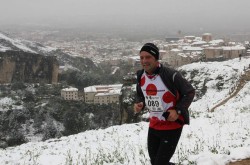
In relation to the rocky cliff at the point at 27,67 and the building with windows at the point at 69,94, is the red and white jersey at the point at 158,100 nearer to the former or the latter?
the building with windows at the point at 69,94

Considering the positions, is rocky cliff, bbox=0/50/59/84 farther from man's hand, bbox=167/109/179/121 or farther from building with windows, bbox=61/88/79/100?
man's hand, bbox=167/109/179/121

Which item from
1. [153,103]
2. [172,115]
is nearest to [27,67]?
[153,103]

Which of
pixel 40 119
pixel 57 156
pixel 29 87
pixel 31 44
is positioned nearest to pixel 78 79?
pixel 29 87

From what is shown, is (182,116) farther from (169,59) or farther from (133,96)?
(169,59)

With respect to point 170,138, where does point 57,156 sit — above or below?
below

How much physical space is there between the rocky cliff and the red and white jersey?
75661mm

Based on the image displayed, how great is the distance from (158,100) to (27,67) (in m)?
80.1

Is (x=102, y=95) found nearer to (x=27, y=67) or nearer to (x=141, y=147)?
(x=27, y=67)

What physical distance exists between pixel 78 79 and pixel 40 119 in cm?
3445

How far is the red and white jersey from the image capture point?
168 inches

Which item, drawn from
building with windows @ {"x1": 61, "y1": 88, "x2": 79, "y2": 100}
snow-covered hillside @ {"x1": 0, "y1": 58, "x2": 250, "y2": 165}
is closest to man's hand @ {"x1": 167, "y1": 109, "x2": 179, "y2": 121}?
snow-covered hillside @ {"x1": 0, "y1": 58, "x2": 250, "y2": 165}

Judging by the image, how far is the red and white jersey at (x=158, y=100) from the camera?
14.0ft

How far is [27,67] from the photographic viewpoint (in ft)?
266

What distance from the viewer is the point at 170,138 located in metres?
4.30
